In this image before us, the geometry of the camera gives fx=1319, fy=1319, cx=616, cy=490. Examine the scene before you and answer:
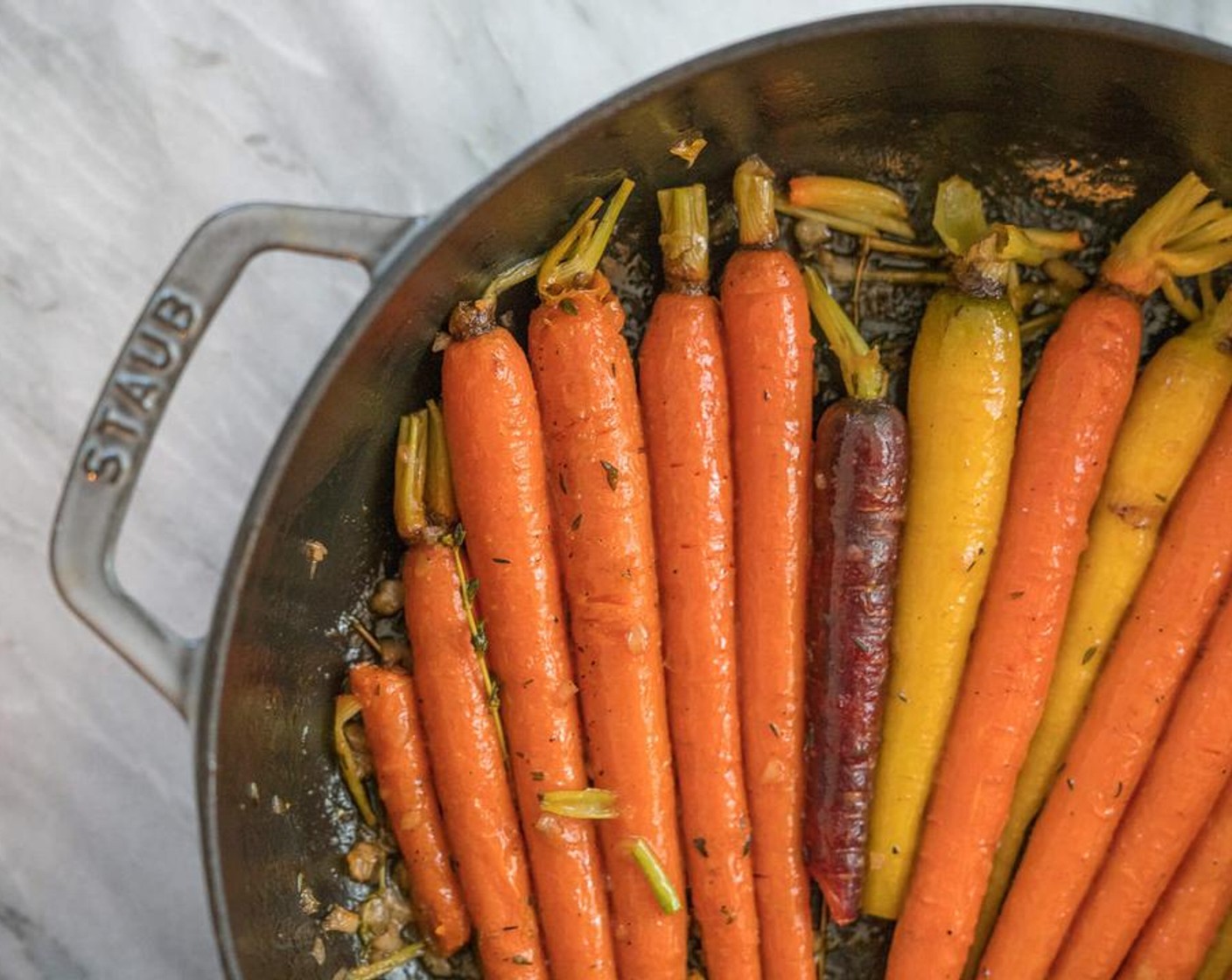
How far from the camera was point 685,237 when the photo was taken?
1845mm

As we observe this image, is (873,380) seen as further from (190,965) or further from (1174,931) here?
(190,965)

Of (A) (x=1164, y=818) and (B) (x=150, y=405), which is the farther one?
(A) (x=1164, y=818)

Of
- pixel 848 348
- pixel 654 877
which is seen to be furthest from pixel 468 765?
pixel 848 348

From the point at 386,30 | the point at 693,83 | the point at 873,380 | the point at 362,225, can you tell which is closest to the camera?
the point at 362,225

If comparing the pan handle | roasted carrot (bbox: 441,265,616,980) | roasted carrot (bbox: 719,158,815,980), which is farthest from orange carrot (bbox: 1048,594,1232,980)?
the pan handle

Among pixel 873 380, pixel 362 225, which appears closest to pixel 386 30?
pixel 362 225

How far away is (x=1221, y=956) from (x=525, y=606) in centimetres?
110

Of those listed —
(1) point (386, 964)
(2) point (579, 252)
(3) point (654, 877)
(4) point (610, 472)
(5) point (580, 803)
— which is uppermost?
(2) point (579, 252)

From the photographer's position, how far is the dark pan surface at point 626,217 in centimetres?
165

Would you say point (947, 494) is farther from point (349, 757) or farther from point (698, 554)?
point (349, 757)

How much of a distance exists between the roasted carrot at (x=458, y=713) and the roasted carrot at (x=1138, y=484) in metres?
0.81

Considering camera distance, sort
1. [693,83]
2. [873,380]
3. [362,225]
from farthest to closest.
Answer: [873,380] → [693,83] → [362,225]

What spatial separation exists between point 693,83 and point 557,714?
0.87 meters

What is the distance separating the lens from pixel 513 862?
1893 mm
